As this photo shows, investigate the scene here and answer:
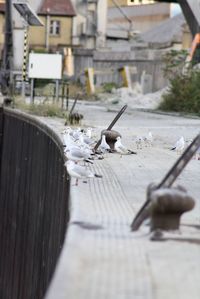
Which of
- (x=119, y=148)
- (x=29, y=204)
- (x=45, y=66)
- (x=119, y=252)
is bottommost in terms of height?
(x=29, y=204)

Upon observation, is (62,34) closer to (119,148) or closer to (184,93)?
(184,93)

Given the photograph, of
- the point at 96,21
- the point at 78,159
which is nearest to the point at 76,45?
the point at 96,21

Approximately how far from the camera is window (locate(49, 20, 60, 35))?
7988 cm

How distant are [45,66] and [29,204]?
451 inches

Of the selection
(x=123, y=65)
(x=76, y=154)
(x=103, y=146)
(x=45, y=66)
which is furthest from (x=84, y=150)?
(x=123, y=65)

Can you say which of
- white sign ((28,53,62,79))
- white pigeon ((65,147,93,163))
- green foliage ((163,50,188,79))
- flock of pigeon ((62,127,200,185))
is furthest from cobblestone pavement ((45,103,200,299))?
green foliage ((163,50,188,79))

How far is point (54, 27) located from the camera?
262ft

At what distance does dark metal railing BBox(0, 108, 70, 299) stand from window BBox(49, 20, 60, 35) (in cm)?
5750

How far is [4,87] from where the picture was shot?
32.2m

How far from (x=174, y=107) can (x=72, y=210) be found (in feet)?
74.3

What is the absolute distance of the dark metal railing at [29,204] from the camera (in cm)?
1180

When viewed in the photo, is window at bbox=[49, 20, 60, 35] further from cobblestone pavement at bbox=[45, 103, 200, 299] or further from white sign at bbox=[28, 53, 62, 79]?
cobblestone pavement at bbox=[45, 103, 200, 299]

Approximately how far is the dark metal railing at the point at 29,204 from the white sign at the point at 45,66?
4.22 metres

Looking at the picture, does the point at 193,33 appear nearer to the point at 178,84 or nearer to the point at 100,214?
the point at 178,84
